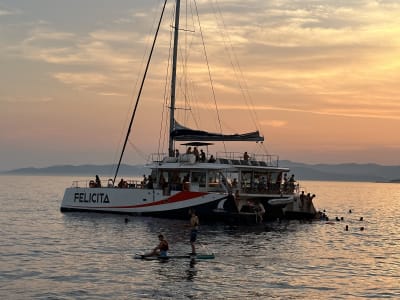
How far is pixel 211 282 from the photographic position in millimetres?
22203

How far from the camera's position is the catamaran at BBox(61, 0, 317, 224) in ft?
138

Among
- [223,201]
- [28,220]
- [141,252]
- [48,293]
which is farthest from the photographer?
[28,220]

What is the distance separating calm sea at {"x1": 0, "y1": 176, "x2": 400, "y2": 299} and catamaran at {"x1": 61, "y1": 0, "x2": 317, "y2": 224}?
4.60 feet

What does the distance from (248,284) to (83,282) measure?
19.7ft

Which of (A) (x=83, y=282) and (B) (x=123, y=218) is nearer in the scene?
(A) (x=83, y=282)

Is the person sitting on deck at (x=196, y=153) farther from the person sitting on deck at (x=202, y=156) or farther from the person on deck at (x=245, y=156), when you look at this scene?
the person on deck at (x=245, y=156)

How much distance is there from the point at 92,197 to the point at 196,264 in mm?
23733

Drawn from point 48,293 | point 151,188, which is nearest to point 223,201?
point 151,188

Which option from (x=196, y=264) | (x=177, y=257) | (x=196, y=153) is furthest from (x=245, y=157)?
(x=196, y=264)

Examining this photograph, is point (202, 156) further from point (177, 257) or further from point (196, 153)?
point (177, 257)

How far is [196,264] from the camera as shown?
25.7m

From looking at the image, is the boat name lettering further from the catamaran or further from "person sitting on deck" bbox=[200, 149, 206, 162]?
"person sitting on deck" bbox=[200, 149, 206, 162]

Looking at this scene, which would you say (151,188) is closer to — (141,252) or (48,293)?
(141,252)

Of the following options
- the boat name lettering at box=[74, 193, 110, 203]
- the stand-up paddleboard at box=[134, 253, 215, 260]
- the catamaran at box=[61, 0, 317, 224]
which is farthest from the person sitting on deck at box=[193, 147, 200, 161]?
the stand-up paddleboard at box=[134, 253, 215, 260]
